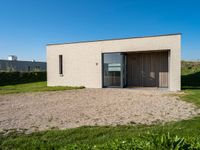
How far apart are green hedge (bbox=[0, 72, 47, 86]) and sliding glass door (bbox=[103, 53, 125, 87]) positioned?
1089cm

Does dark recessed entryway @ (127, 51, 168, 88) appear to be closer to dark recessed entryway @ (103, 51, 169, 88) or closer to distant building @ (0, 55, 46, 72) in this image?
dark recessed entryway @ (103, 51, 169, 88)

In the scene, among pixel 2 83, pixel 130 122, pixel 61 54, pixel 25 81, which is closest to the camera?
pixel 130 122

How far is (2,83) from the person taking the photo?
704 inches

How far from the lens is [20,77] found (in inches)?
777

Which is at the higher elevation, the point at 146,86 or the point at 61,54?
the point at 61,54

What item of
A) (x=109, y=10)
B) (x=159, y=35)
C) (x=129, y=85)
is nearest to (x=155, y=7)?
(x=159, y=35)

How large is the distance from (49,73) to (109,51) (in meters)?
6.10

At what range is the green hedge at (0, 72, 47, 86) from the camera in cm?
1812

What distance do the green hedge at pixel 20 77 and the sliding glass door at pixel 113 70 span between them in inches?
429

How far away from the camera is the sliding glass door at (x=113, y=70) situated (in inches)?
531

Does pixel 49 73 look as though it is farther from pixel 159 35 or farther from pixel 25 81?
pixel 159 35

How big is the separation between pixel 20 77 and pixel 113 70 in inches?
461

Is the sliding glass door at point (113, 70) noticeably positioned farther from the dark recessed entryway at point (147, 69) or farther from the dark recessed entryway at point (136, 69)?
the dark recessed entryway at point (147, 69)

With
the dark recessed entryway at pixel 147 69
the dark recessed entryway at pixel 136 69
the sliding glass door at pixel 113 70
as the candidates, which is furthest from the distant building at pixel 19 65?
the dark recessed entryway at pixel 147 69
